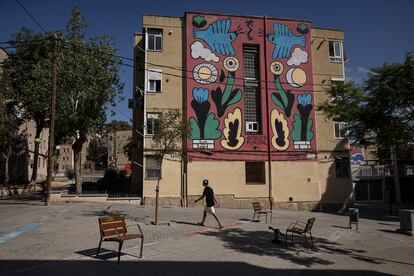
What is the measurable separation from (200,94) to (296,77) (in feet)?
24.5

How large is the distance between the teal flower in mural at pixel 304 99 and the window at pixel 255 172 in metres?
5.47

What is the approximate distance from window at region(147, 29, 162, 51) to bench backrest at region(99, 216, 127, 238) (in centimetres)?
1791

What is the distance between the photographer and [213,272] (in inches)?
308

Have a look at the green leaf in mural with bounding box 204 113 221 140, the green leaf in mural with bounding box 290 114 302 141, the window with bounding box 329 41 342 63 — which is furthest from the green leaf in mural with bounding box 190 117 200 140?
the window with bounding box 329 41 342 63

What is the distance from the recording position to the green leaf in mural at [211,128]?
80.1ft

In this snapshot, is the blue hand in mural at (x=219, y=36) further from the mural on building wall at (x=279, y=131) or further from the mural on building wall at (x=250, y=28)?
the mural on building wall at (x=279, y=131)

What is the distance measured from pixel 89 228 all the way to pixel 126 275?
19.3 ft

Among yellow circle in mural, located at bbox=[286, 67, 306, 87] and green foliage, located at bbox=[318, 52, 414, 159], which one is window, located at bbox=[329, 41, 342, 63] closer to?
yellow circle in mural, located at bbox=[286, 67, 306, 87]

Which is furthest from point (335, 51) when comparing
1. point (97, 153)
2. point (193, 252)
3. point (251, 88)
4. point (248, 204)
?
point (97, 153)

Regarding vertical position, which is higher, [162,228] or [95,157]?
[95,157]

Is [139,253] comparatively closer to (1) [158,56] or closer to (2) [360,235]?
(2) [360,235]

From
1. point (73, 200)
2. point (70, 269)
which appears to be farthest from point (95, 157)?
point (70, 269)

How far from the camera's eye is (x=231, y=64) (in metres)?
25.6

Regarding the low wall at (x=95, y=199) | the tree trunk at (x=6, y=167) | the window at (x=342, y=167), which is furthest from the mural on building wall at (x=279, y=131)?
the tree trunk at (x=6, y=167)
